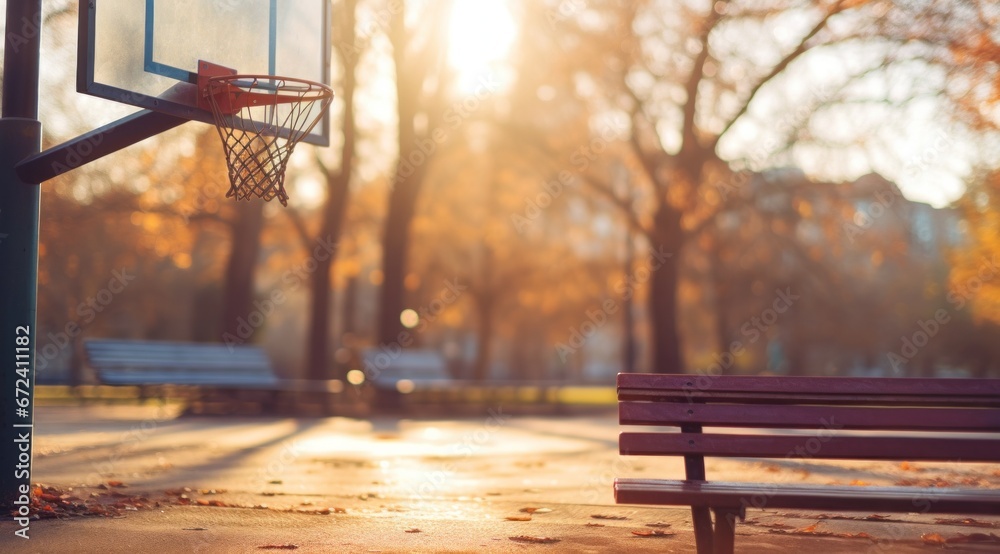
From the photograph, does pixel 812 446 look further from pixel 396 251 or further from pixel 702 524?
pixel 396 251

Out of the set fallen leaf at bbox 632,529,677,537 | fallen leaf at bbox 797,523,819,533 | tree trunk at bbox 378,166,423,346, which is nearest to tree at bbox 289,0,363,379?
tree trunk at bbox 378,166,423,346

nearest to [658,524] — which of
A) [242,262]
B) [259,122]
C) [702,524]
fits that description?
[702,524]

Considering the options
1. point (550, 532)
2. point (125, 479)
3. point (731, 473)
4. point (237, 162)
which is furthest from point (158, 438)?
point (550, 532)

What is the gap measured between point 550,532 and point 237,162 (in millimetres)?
3684

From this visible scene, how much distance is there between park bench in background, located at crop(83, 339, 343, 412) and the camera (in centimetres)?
1719

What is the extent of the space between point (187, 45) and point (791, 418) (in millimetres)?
5210

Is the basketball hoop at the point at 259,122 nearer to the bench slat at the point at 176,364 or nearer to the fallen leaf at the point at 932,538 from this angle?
the fallen leaf at the point at 932,538

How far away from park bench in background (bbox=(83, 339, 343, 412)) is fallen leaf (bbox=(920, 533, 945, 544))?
44.7 feet

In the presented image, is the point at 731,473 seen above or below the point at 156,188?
below

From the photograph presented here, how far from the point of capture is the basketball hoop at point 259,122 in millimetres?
7832

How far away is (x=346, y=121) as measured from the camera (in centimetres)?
2112

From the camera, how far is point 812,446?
5203 millimetres

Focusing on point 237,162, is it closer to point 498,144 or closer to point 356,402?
point 356,402

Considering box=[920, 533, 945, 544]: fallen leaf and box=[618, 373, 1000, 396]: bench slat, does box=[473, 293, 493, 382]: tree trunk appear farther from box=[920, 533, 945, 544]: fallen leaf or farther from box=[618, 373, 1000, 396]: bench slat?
box=[618, 373, 1000, 396]: bench slat
